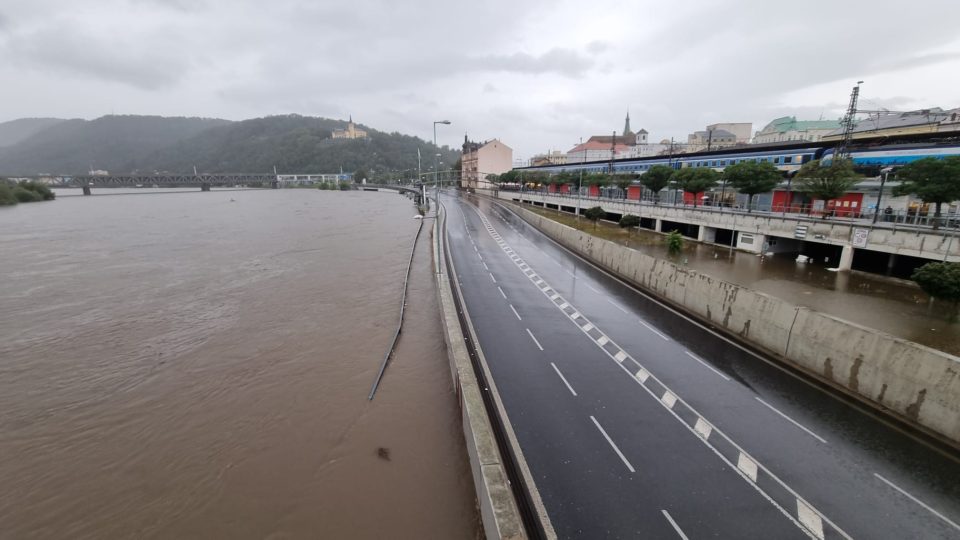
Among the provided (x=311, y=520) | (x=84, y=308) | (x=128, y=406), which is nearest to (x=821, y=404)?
(x=311, y=520)

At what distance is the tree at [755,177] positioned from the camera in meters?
33.8

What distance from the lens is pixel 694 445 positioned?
11.9 meters

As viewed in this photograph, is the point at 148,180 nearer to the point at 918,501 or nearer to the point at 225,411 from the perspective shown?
the point at 225,411

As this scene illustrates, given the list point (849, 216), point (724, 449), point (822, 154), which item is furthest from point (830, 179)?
point (724, 449)

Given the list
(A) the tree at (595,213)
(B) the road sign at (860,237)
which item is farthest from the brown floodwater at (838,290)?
(A) the tree at (595,213)

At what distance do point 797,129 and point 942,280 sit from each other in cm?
12357

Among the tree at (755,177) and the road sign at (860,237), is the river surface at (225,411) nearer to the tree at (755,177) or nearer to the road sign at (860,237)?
the road sign at (860,237)

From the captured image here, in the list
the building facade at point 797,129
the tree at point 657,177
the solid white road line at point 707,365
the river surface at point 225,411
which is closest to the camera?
the river surface at point 225,411

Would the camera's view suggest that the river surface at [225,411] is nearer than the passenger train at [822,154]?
Yes

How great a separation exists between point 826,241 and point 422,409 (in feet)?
94.6

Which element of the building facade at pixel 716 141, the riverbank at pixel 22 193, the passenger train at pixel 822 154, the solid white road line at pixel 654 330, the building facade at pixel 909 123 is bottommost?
the solid white road line at pixel 654 330

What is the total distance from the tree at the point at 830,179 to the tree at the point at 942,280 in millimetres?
15304

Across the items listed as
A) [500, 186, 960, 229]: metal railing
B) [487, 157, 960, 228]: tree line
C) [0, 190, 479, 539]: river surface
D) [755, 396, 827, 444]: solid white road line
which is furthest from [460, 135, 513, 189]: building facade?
[755, 396, 827, 444]: solid white road line

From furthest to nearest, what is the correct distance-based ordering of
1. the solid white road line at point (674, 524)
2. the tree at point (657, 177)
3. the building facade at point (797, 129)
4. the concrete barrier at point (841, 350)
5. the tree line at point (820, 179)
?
the building facade at point (797, 129) < the tree at point (657, 177) < the tree line at point (820, 179) < the concrete barrier at point (841, 350) < the solid white road line at point (674, 524)
